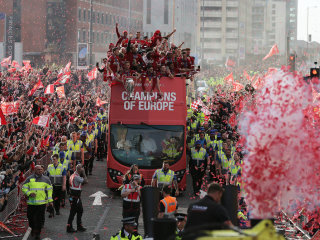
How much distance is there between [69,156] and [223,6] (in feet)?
573

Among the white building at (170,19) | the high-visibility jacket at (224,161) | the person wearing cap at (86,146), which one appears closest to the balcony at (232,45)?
the white building at (170,19)

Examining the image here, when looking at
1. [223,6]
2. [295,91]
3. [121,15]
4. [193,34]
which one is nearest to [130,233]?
[295,91]

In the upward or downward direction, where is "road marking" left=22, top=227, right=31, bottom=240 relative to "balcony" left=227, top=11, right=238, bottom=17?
downward

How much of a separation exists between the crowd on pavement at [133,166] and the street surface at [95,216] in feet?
1.00

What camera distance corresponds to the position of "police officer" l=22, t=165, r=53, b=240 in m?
14.7

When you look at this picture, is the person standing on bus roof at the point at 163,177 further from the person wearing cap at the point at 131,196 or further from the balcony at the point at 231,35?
the balcony at the point at 231,35

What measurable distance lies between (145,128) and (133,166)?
4.11m

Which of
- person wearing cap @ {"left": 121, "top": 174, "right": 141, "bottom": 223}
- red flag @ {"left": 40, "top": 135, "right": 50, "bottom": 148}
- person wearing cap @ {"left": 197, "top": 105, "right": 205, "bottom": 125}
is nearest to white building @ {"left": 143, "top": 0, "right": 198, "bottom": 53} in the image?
person wearing cap @ {"left": 197, "top": 105, "right": 205, "bottom": 125}

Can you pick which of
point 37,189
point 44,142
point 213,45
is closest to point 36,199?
point 37,189

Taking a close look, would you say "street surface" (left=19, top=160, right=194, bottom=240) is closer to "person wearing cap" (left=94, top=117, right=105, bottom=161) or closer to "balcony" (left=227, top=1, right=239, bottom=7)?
"person wearing cap" (left=94, top=117, right=105, bottom=161)

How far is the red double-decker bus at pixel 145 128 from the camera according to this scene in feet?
Result: 63.9

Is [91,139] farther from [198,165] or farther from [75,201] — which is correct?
[75,201]

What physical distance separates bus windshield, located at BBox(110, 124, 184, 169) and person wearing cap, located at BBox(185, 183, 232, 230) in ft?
36.2

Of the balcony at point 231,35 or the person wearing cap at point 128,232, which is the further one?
the balcony at point 231,35
